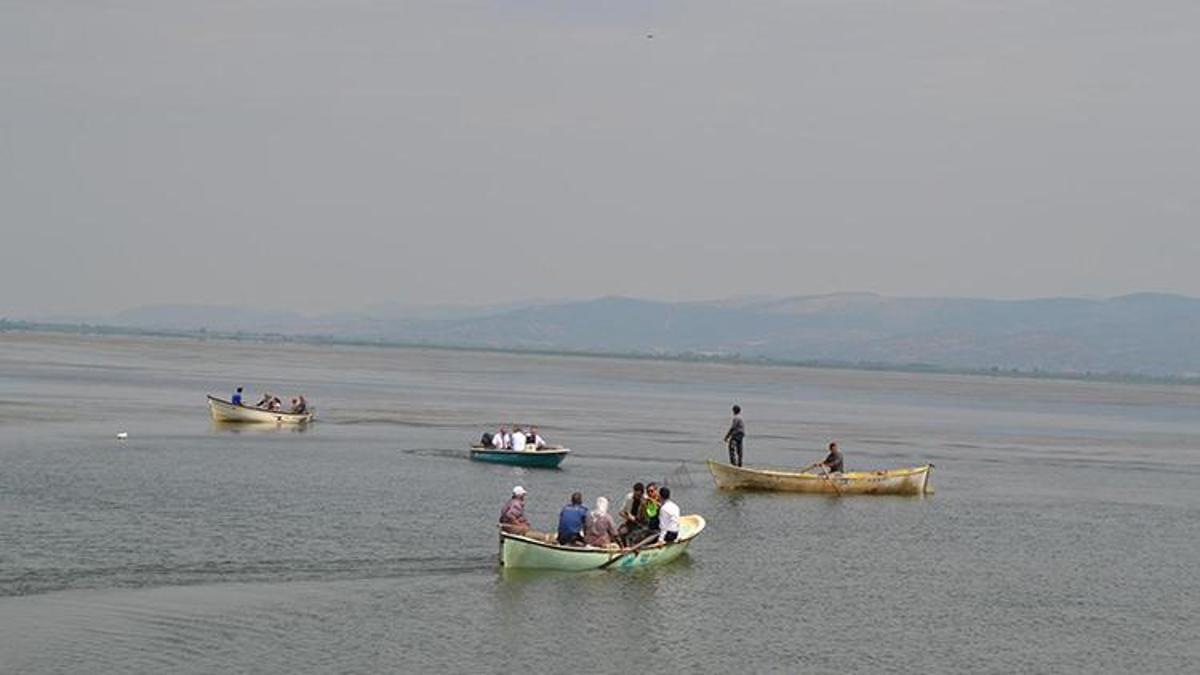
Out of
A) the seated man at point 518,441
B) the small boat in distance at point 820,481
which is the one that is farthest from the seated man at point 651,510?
the seated man at point 518,441

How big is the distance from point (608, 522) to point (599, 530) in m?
0.28

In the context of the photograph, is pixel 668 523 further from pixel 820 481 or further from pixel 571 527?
pixel 820 481

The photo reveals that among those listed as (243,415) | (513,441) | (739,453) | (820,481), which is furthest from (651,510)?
(243,415)

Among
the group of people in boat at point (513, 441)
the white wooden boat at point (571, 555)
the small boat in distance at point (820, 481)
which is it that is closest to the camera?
the white wooden boat at point (571, 555)

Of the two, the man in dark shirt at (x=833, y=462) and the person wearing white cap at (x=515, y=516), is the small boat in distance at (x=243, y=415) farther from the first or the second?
the person wearing white cap at (x=515, y=516)

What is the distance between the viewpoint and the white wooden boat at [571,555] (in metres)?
35.2

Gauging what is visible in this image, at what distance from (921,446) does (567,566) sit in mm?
52944

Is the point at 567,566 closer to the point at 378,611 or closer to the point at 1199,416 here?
the point at 378,611

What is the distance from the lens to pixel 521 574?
35188 mm

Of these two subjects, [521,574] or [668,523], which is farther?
[668,523]

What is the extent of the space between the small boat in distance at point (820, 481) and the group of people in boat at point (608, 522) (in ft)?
49.7

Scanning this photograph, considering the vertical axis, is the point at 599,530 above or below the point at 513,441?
below

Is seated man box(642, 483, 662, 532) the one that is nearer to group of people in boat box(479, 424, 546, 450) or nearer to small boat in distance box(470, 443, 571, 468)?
small boat in distance box(470, 443, 571, 468)

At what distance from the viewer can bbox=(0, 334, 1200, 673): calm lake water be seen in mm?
28234
